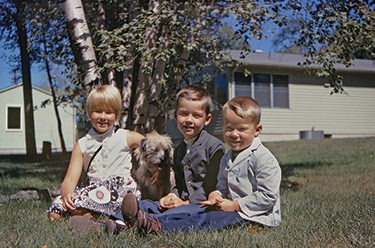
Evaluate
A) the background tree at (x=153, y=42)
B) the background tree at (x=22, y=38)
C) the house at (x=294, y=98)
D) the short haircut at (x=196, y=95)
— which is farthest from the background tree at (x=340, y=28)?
the house at (x=294, y=98)

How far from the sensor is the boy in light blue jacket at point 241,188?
2695 millimetres

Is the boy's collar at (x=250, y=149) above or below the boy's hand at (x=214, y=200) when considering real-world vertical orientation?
above

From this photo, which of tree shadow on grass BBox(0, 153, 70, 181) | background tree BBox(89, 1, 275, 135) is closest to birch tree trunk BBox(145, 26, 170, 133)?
background tree BBox(89, 1, 275, 135)

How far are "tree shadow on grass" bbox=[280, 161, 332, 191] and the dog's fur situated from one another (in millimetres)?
3299

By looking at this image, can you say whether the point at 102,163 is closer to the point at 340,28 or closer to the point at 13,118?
the point at 340,28

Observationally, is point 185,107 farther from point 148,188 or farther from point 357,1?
point 357,1

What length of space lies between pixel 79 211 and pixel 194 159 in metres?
1.16

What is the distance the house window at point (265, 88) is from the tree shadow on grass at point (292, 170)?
719cm

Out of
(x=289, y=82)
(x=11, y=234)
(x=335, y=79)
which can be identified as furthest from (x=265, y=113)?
(x=11, y=234)

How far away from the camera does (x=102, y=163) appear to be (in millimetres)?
3486

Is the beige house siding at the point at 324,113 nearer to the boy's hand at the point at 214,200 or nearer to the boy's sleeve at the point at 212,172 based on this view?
the boy's sleeve at the point at 212,172

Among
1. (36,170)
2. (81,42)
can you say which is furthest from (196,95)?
(36,170)

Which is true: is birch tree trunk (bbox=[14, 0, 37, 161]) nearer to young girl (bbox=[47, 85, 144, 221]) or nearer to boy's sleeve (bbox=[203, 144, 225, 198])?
young girl (bbox=[47, 85, 144, 221])

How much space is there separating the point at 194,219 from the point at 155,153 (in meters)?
0.85
